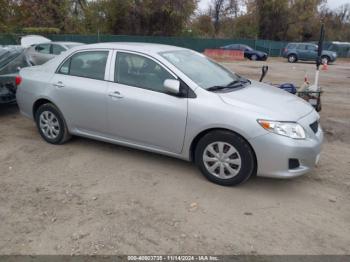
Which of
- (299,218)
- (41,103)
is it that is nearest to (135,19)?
(41,103)

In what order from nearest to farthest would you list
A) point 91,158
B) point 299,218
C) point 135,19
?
1. point 299,218
2. point 91,158
3. point 135,19

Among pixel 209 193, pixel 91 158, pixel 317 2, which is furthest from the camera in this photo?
pixel 317 2

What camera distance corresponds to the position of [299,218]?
3.68 meters

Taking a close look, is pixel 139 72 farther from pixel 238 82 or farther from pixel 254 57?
pixel 254 57

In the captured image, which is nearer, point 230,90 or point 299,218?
point 299,218

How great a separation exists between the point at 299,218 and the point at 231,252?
959 millimetres

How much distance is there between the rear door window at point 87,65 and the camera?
5016 mm

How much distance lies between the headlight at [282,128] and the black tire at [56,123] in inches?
117

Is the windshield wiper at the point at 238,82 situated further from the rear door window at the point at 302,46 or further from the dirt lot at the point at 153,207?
the rear door window at the point at 302,46

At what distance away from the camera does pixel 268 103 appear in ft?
13.9

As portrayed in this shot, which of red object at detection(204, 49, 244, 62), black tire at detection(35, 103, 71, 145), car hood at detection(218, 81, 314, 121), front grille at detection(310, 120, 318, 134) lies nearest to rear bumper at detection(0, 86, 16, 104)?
black tire at detection(35, 103, 71, 145)

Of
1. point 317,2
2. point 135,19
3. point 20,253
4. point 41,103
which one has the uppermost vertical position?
point 317,2

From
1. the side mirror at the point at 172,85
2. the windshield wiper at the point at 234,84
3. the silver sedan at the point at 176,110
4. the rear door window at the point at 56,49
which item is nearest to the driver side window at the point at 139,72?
the silver sedan at the point at 176,110

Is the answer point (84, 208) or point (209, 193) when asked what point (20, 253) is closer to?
point (84, 208)
